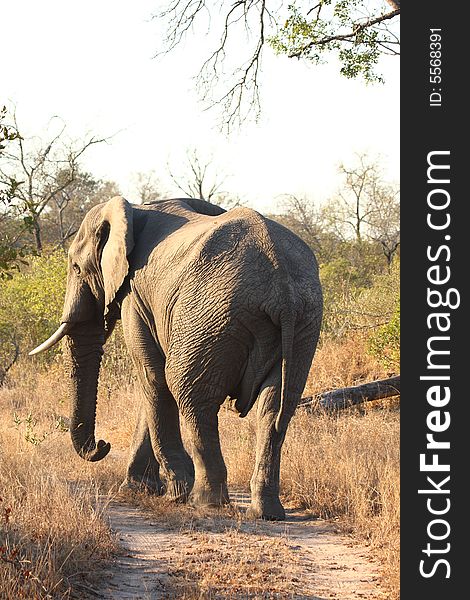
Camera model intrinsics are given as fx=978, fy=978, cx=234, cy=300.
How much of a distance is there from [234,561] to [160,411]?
6.84ft

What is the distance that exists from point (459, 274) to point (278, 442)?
7.42ft

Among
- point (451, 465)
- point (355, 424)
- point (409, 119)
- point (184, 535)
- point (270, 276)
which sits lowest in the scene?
point (184, 535)

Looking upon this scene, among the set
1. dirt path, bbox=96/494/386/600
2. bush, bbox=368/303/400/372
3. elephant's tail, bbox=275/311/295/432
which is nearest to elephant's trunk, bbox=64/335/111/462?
dirt path, bbox=96/494/386/600

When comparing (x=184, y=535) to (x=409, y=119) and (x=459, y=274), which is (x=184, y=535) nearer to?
(x=459, y=274)

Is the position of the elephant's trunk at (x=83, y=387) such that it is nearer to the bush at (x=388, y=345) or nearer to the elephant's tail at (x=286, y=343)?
the elephant's tail at (x=286, y=343)

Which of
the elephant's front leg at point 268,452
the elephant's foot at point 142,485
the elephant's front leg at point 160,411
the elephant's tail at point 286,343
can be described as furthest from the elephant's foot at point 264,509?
the elephant's foot at point 142,485

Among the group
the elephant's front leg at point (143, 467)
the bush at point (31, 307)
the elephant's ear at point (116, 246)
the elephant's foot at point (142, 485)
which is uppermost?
the bush at point (31, 307)

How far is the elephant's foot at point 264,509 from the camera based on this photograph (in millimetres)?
6625

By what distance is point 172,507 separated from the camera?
23.6 feet

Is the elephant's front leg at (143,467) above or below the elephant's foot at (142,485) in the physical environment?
above

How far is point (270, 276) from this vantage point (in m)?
6.39

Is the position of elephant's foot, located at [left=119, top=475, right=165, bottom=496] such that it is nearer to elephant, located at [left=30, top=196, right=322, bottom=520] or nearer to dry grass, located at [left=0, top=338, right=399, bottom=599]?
elephant, located at [left=30, top=196, right=322, bottom=520]

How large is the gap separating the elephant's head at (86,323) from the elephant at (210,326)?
0.27m

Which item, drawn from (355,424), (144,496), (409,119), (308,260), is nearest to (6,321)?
(355,424)
